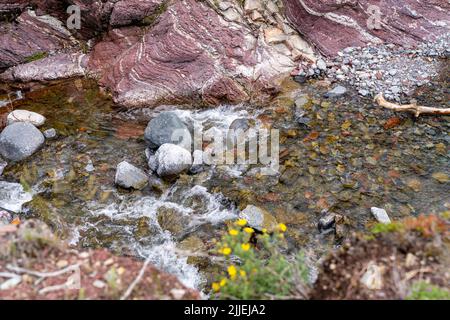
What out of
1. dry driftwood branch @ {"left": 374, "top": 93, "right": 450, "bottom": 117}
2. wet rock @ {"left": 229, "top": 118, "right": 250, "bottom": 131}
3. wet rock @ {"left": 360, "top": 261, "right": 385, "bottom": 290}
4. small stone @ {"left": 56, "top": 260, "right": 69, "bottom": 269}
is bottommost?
wet rock @ {"left": 229, "top": 118, "right": 250, "bottom": 131}

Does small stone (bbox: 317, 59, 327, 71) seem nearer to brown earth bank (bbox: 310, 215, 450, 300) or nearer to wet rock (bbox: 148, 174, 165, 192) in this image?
wet rock (bbox: 148, 174, 165, 192)

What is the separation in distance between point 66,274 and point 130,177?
11.3 feet

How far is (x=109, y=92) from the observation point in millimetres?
9656

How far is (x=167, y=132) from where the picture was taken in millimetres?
7770

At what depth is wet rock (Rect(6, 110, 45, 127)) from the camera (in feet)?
27.6

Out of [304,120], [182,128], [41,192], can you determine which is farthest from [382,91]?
[41,192]

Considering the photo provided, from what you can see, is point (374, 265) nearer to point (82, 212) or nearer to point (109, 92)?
point (82, 212)

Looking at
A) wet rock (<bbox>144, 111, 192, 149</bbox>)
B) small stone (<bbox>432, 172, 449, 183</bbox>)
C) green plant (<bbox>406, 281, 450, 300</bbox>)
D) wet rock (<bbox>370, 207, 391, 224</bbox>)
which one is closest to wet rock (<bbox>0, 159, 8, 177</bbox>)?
wet rock (<bbox>144, 111, 192, 149</bbox>)

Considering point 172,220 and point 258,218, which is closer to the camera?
point 258,218

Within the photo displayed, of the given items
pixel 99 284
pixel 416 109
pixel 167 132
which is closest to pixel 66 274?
pixel 99 284

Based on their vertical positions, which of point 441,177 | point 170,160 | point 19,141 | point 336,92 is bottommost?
point 19,141

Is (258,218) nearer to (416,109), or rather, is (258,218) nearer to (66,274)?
(66,274)

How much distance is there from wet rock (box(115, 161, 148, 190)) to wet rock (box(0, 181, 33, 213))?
148 centimetres
